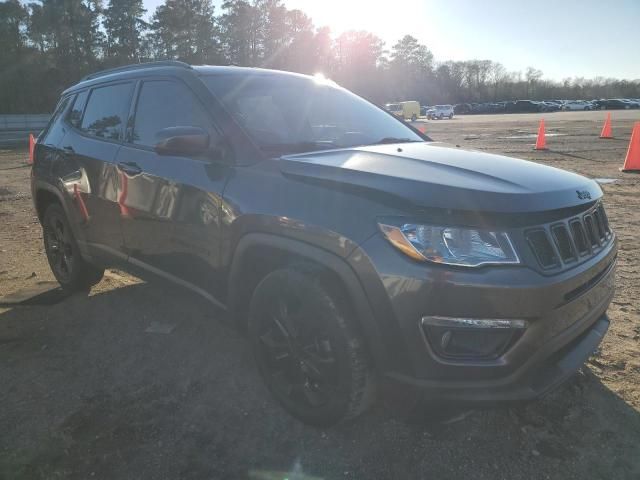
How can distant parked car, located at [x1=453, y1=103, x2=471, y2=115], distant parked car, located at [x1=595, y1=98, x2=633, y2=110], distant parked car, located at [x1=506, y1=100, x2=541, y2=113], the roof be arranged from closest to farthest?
the roof < distant parked car, located at [x1=595, y1=98, x2=633, y2=110] < distant parked car, located at [x1=506, y1=100, x2=541, y2=113] < distant parked car, located at [x1=453, y1=103, x2=471, y2=115]

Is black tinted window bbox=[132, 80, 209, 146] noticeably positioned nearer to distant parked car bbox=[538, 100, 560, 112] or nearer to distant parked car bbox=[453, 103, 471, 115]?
distant parked car bbox=[538, 100, 560, 112]

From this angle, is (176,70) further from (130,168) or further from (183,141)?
(183,141)

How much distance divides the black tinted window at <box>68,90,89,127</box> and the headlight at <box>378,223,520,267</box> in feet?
11.4

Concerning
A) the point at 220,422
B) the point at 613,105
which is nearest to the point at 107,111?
the point at 220,422

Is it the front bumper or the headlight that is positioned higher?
the headlight

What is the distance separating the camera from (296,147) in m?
2.85

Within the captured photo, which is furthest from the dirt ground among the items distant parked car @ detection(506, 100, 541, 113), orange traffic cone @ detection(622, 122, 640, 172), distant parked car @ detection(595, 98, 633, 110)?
distant parked car @ detection(595, 98, 633, 110)

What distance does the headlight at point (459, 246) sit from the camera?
1956 millimetres

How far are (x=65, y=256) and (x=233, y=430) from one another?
9.22 ft

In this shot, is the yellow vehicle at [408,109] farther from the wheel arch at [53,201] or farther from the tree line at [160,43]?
the wheel arch at [53,201]

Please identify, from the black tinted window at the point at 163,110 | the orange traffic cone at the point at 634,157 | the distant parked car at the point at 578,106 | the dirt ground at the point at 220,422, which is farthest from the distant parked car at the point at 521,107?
the black tinted window at the point at 163,110

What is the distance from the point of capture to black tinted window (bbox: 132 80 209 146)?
305cm

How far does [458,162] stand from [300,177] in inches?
33.3

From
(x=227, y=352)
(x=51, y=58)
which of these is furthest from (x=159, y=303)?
(x=51, y=58)
